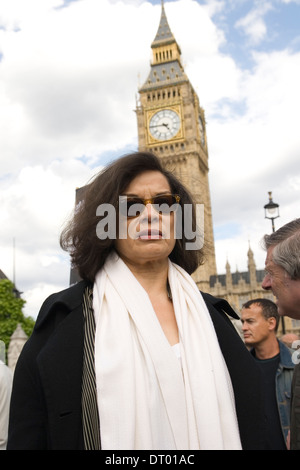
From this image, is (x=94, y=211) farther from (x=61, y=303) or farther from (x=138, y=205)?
(x=61, y=303)

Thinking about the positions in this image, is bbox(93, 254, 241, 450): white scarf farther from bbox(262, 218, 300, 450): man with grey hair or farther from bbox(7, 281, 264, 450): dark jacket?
bbox(262, 218, 300, 450): man with grey hair

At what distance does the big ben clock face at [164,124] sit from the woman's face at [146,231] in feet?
190

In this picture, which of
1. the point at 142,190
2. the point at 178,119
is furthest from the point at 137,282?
A: the point at 178,119

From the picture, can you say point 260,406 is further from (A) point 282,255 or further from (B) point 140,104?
(B) point 140,104

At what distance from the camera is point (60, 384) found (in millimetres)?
1985

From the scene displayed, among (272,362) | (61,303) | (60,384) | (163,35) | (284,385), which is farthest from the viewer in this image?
(163,35)

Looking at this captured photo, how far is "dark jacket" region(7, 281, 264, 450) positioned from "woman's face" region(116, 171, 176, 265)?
284 mm

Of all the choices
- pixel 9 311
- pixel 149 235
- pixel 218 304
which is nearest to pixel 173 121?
pixel 9 311

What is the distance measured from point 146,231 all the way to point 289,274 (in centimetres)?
89

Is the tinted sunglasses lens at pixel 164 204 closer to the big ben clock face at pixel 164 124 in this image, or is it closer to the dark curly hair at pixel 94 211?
the dark curly hair at pixel 94 211

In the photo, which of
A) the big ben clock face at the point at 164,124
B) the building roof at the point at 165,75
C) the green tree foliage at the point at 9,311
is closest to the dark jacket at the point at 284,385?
the green tree foliage at the point at 9,311

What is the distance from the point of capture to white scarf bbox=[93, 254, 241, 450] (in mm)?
1963

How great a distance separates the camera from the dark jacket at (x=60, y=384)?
195cm

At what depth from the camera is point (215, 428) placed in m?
2.04
